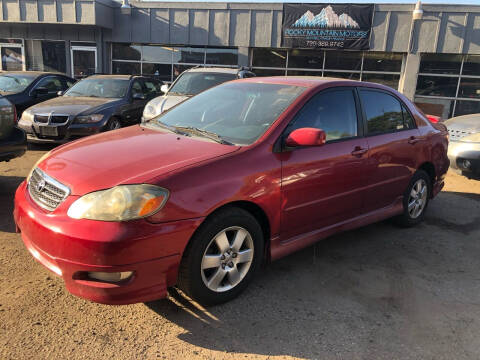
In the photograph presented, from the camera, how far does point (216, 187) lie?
273 cm

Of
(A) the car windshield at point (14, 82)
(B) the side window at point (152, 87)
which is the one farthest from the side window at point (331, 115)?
(A) the car windshield at point (14, 82)

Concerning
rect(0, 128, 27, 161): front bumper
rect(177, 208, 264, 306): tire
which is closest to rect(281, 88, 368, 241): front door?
rect(177, 208, 264, 306): tire

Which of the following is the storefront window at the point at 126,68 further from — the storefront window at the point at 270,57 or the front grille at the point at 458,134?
the front grille at the point at 458,134

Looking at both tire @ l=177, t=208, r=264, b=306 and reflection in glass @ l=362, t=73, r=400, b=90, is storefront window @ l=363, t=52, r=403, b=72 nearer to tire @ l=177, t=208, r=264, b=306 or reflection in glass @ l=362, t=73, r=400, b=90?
reflection in glass @ l=362, t=73, r=400, b=90

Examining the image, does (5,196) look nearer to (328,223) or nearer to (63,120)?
(63,120)

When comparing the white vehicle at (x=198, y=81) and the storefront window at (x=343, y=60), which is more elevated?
the storefront window at (x=343, y=60)

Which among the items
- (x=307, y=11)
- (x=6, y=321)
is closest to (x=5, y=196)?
(x=6, y=321)

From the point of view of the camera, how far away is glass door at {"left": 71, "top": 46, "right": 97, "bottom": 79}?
63.1ft

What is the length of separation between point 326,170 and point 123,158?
1.65m

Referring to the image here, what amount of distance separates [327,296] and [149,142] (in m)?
1.85

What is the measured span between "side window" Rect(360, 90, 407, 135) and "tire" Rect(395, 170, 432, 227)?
26.3 inches

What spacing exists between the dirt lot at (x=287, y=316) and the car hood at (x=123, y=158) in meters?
0.91

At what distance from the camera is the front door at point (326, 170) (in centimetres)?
324

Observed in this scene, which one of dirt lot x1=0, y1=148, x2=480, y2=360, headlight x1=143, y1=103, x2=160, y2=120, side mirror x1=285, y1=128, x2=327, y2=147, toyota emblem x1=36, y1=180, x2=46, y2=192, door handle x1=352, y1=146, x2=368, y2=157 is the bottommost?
dirt lot x1=0, y1=148, x2=480, y2=360
